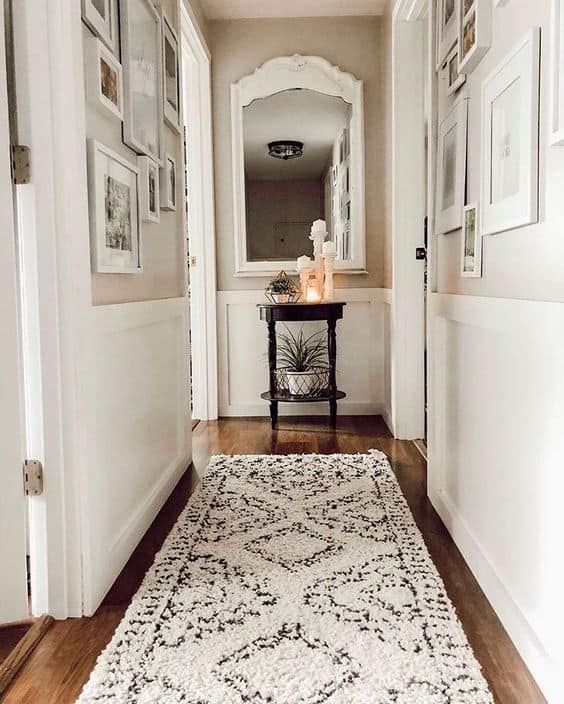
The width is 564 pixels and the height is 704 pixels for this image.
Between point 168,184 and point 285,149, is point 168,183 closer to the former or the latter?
point 168,184

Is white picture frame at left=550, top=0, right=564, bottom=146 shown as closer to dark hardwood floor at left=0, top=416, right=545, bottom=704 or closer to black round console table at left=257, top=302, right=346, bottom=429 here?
dark hardwood floor at left=0, top=416, right=545, bottom=704

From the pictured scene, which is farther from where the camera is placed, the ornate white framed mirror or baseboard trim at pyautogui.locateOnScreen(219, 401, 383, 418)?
baseboard trim at pyautogui.locateOnScreen(219, 401, 383, 418)

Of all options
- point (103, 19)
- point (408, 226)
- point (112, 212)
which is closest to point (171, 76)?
point (103, 19)

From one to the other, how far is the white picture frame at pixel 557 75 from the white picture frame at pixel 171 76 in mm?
1837

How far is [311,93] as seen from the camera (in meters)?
4.44

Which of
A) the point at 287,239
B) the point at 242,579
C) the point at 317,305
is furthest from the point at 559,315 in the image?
the point at 287,239

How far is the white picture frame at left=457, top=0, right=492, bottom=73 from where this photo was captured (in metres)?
1.84

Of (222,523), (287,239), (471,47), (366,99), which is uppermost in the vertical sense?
(366,99)

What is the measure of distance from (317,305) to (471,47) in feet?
7.37

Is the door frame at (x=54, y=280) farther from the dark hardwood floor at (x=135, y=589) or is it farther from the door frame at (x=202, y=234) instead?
the door frame at (x=202, y=234)

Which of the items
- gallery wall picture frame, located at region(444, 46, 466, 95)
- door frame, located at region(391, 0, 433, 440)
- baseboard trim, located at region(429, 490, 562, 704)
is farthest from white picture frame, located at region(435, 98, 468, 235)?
door frame, located at region(391, 0, 433, 440)

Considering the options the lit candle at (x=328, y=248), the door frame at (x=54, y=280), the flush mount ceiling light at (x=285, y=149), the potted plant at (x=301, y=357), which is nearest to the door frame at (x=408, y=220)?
the lit candle at (x=328, y=248)

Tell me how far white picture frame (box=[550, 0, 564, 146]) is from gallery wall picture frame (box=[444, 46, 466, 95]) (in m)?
0.84

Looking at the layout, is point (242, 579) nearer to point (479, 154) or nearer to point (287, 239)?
point (479, 154)
